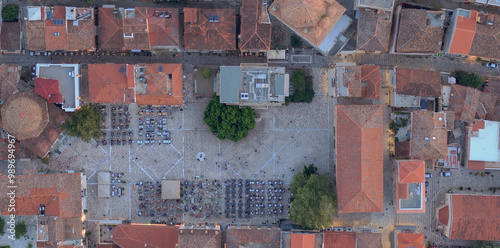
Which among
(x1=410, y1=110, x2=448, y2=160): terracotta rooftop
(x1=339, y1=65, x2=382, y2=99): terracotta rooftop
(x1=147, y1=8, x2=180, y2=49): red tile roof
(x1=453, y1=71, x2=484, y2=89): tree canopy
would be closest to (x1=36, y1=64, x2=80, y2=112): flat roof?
(x1=147, y1=8, x2=180, y2=49): red tile roof

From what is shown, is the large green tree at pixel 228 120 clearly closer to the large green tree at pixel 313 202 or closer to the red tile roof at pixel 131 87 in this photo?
the red tile roof at pixel 131 87

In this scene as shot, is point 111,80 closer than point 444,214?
Yes

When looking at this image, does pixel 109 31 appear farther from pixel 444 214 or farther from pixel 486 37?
pixel 444 214

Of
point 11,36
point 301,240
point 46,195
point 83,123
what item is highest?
point 11,36

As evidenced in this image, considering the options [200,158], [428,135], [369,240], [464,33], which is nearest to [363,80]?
[428,135]

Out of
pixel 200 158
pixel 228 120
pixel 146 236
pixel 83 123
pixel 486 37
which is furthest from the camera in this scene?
pixel 200 158

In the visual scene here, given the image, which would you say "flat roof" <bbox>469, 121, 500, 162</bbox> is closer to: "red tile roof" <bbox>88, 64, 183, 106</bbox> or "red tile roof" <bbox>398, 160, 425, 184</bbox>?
"red tile roof" <bbox>398, 160, 425, 184</bbox>

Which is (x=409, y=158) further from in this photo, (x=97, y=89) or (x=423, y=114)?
(x=97, y=89)
